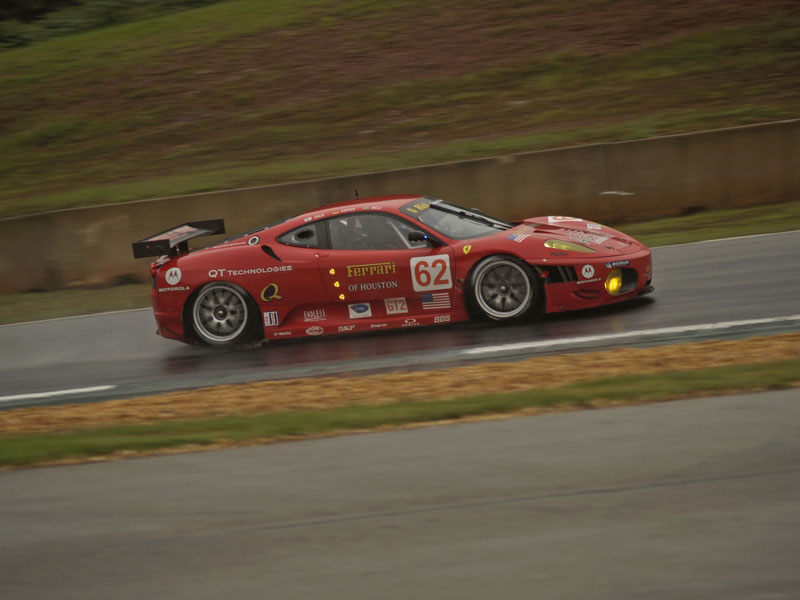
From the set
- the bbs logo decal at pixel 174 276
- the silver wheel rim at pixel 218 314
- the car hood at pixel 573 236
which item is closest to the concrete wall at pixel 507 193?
the car hood at pixel 573 236

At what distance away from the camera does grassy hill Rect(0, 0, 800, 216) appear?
16797mm

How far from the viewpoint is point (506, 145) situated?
52.4ft

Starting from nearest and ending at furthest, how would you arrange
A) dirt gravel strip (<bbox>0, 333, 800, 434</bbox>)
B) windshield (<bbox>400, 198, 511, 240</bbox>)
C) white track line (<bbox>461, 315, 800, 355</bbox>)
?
dirt gravel strip (<bbox>0, 333, 800, 434</bbox>) < white track line (<bbox>461, 315, 800, 355</bbox>) < windshield (<bbox>400, 198, 511, 240</bbox>)

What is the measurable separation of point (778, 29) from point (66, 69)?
16962mm

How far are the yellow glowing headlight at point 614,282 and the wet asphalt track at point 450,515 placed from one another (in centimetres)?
308

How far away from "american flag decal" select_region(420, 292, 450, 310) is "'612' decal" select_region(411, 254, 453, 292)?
58 millimetres

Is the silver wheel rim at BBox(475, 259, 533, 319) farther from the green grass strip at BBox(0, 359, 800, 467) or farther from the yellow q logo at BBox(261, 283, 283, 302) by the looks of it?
the green grass strip at BBox(0, 359, 800, 467)

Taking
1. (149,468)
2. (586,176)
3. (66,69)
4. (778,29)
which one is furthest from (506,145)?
(66,69)

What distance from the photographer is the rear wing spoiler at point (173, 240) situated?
9.61 m

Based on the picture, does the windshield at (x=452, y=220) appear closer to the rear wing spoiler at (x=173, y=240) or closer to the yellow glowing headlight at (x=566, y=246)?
the yellow glowing headlight at (x=566, y=246)

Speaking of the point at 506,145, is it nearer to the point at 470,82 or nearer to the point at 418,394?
the point at 470,82

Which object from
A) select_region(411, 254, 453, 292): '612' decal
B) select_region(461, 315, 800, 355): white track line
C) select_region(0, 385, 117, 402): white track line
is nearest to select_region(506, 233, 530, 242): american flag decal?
select_region(411, 254, 453, 292): '612' decal

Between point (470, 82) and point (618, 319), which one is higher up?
point (470, 82)

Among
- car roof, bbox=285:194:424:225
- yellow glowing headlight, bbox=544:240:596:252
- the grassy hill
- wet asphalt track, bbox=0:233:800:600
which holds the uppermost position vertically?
the grassy hill
